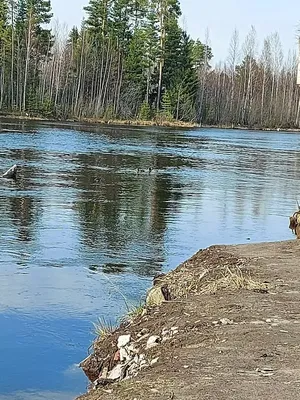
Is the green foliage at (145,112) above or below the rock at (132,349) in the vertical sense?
above

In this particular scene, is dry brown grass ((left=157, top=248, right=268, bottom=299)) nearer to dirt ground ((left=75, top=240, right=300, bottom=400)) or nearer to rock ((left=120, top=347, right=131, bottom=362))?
dirt ground ((left=75, top=240, right=300, bottom=400))

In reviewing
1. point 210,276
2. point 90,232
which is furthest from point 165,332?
point 90,232

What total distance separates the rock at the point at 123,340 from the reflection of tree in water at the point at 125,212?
409 cm

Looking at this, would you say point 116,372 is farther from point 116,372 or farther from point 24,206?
point 24,206

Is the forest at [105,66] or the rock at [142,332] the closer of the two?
the rock at [142,332]

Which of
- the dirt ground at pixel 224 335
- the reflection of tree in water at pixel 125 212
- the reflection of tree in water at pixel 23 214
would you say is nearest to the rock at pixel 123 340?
the dirt ground at pixel 224 335

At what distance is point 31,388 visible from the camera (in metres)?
7.16

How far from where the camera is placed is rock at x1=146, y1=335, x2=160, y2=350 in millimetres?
7042

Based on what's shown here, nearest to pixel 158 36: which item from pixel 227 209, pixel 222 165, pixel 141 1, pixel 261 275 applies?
pixel 141 1

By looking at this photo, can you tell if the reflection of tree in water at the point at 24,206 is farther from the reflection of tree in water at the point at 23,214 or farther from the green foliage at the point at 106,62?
the green foliage at the point at 106,62

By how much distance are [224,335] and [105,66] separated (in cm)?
→ 8186

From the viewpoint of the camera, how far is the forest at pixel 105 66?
7994 centimetres

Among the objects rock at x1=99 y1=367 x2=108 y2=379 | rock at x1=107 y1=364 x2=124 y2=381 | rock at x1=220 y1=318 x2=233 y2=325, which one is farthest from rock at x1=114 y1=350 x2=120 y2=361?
rock at x1=220 y1=318 x2=233 y2=325

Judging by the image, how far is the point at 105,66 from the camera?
86812 mm
